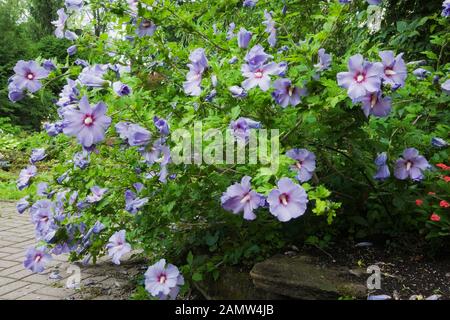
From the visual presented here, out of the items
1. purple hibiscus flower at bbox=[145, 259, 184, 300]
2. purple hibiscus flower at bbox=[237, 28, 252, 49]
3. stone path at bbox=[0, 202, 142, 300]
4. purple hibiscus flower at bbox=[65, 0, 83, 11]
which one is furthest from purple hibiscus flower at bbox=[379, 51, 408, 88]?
stone path at bbox=[0, 202, 142, 300]

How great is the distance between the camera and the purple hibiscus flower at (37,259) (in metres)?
2.75

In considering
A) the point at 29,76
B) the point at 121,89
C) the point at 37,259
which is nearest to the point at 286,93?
the point at 121,89

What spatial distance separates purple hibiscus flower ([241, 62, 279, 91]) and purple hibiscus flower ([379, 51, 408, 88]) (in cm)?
45

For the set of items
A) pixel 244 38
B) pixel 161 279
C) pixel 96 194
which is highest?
pixel 244 38

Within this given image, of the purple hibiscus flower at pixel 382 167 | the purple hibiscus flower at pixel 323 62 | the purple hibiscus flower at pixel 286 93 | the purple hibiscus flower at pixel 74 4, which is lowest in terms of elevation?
the purple hibiscus flower at pixel 382 167

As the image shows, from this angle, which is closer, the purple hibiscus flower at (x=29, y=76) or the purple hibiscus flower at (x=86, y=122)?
the purple hibiscus flower at (x=86, y=122)

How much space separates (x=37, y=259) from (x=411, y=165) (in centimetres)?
209

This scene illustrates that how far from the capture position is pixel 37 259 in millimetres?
2754

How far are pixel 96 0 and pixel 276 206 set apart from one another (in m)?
1.56

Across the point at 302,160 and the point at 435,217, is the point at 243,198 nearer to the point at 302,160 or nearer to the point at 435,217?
the point at 302,160

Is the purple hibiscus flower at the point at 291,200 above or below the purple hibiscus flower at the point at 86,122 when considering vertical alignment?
below

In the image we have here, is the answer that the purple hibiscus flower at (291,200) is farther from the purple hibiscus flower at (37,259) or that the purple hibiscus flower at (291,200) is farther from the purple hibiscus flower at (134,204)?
the purple hibiscus flower at (37,259)

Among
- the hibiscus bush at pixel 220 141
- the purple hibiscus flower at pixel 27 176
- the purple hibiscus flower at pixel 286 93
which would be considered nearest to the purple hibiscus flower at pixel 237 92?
the hibiscus bush at pixel 220 141

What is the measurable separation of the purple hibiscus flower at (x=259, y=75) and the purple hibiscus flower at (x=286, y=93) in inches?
2.1
